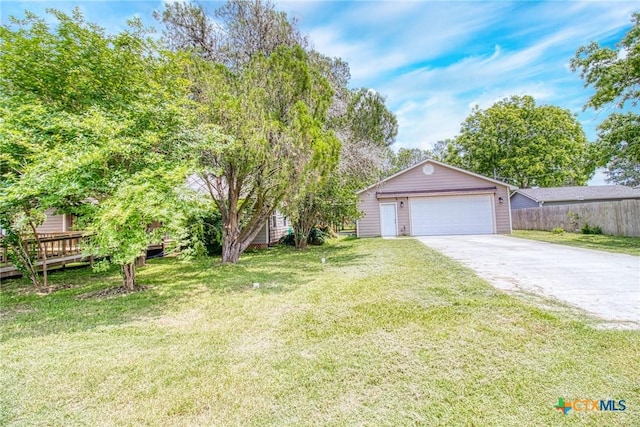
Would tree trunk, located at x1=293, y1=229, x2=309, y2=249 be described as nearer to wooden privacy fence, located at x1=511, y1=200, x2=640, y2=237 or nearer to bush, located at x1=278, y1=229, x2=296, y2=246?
bush, located at x1=278, y1=229, x2=296, y2=246

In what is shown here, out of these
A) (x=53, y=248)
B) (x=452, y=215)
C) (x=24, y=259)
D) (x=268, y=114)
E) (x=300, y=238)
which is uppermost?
(x=268, y=114)

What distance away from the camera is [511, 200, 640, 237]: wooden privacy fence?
12.6 meters

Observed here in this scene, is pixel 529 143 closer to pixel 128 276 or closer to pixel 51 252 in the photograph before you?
pixel 128 276

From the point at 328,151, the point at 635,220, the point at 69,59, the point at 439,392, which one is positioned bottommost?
the point at 439,392

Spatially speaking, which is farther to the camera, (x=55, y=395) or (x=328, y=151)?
(x=328, y=151)

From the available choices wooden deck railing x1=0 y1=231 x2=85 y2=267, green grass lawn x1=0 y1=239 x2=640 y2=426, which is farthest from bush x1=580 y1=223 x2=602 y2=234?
wooden deck railing x1=0 y1=231 x2=85 y2=267

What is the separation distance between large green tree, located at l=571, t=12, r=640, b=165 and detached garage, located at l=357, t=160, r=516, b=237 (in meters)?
5.07

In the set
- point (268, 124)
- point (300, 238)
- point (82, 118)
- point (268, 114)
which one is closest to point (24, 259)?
point (82, 118)

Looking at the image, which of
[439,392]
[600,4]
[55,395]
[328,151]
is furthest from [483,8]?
[55,395]

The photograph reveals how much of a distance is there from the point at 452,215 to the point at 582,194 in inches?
506

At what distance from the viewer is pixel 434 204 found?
57.6ft

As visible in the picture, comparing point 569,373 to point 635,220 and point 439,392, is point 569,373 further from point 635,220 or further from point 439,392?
point 635,220

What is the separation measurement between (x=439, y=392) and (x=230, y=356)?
197 cm

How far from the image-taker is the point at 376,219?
59.0 ft
